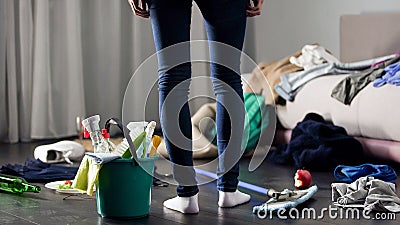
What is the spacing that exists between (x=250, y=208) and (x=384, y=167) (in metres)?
0.74

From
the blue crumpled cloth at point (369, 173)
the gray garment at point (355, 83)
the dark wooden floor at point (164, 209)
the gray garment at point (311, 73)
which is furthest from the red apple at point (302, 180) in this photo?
the gray garment at point (311, 73)

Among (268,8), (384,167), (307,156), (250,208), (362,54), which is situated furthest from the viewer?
(268,8)

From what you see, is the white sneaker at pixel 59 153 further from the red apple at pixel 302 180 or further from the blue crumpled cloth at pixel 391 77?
the blue crumpled cloth at pixel 391 77

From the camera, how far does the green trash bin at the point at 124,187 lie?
2119 millimetres

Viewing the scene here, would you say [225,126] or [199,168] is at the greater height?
[225,126]

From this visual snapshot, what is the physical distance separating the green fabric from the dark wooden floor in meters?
0.65

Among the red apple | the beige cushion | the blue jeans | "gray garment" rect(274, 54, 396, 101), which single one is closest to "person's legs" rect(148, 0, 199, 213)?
the blue jeans

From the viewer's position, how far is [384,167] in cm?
276

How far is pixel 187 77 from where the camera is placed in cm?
212

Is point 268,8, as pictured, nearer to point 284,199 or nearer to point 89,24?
point 89,24

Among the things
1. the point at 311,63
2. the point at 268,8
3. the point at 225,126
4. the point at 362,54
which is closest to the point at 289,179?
the point at 225,126

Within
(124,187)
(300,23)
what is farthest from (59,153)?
(300,23)

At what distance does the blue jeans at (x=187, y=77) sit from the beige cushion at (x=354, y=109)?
113 cm

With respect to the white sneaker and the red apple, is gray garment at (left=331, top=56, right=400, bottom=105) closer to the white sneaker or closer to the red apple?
the red apple
